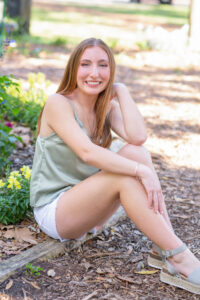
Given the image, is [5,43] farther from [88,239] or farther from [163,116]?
[163,116]

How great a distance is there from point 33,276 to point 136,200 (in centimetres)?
68

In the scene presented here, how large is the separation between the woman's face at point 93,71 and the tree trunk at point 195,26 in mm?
6978

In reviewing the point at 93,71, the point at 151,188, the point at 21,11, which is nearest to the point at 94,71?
the point at 93,71

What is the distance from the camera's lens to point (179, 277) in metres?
2.56

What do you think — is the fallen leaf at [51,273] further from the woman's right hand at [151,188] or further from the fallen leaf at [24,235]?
the woman's right hand at [151,188]

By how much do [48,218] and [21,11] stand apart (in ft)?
29.3

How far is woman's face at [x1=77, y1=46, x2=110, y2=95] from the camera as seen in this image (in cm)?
274

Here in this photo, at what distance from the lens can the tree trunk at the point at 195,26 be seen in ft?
30.9

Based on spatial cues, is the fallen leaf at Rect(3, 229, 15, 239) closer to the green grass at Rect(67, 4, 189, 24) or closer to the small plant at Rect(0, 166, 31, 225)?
the small plant at Rect(0, 166, 31, 225)

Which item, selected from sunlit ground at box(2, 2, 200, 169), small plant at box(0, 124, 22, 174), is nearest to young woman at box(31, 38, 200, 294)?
small plant at box(0, 124, 22, 174)

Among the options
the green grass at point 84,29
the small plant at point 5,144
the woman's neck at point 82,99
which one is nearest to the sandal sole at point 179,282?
the woman's neck at point 82,99

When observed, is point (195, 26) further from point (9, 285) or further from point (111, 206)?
point (9, 285)

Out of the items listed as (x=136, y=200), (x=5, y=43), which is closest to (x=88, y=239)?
(x=136, y=200)

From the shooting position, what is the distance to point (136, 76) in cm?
761
